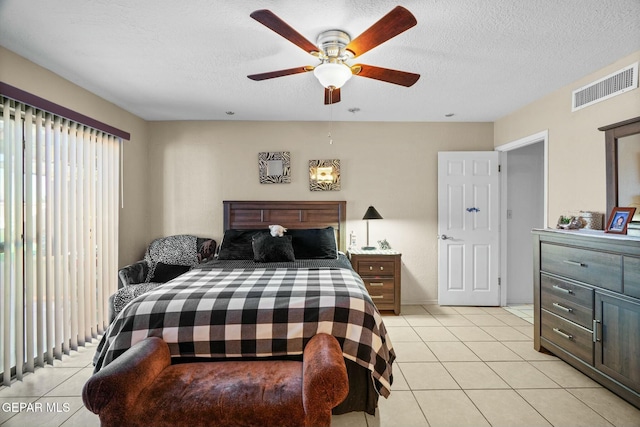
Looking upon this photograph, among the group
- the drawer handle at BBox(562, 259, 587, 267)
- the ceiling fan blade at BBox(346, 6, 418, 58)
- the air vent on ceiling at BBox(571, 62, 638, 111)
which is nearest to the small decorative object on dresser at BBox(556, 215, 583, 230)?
the drawer handle at BBox(562, 259, 587, 267)

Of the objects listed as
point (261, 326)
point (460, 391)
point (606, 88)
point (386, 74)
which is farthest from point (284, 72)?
point (606, 88)

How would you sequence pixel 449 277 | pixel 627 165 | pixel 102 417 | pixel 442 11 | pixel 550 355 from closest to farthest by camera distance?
pixel 102 417
pixel 442 11
pixel 627 165
pixel 550 355
pixel 449 277

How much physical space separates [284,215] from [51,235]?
7.82 feet

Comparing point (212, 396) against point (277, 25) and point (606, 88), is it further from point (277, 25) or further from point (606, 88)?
point (606, 88)

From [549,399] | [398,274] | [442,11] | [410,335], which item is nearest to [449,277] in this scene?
[398,274]

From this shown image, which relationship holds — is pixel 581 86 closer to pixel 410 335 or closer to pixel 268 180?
pixel 410 335

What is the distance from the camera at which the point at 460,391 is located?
2.29 metres

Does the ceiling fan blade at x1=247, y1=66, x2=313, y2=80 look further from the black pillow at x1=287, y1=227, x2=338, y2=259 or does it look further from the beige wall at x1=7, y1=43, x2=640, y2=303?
the beige wall at x1=7, y1=43, x2=640, y2=303

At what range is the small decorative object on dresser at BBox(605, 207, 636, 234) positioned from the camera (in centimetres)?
233

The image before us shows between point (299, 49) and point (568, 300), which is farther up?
point (299, 49)

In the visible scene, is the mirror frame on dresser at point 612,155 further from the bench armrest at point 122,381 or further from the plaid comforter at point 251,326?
the bench armrest at point 122,381

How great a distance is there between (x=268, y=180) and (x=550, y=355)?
11.6ft

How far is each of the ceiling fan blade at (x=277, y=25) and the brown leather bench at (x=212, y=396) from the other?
5.57 feet

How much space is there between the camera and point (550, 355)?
2.85 meters
